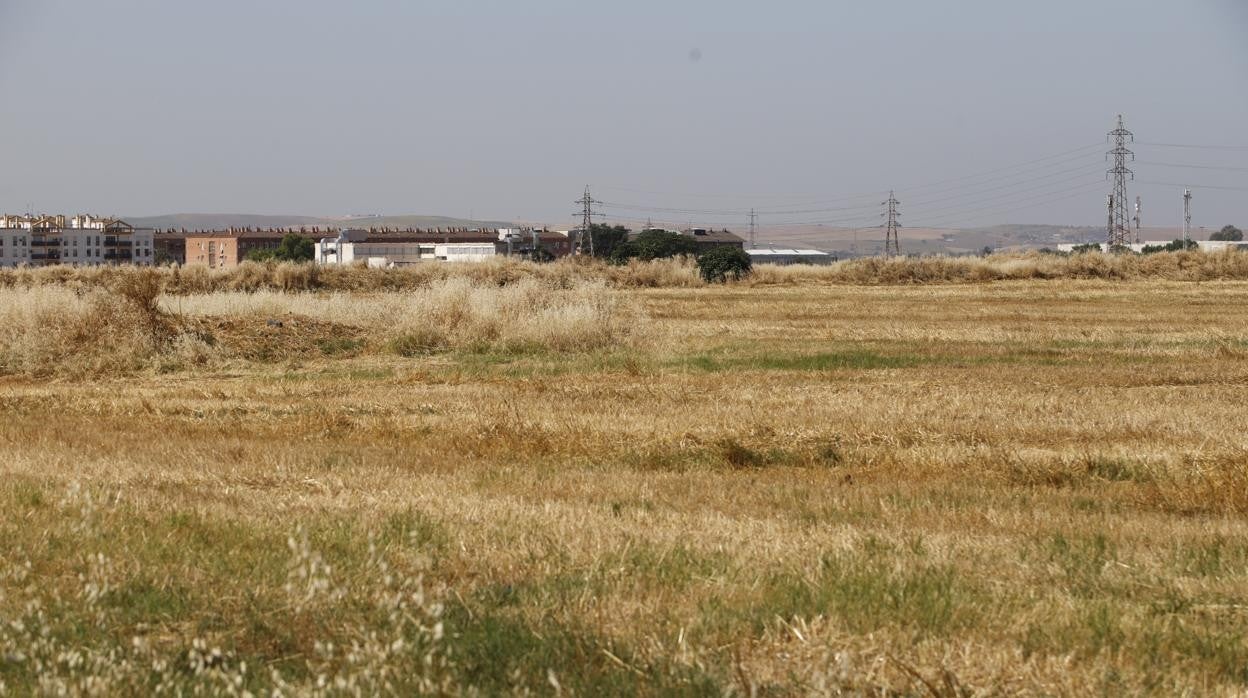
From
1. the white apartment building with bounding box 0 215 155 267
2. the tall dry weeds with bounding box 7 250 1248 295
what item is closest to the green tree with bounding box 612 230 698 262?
the tall dry weeds with bounding box 7 250 1248 295

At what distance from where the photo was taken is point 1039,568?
731 cm

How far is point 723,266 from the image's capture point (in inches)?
2447

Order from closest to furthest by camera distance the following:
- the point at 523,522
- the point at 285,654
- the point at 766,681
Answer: the point at 766,681 < the point at 285,654 < the point at 523,522

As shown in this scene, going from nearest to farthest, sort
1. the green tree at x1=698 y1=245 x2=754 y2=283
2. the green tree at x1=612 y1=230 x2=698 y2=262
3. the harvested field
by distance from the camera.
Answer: the harvested field
the green tree at x1=698 y1=245 x2=754 y2=283
the green tree at x1=612 y1=230 x2=698 y2=262

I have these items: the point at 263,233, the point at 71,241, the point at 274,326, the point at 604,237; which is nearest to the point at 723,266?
the point at 274,326

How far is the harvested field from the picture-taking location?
5445mm

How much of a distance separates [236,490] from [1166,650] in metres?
6.45

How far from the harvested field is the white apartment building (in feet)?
416

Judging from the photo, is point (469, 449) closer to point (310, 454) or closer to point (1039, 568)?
point (310, 454)

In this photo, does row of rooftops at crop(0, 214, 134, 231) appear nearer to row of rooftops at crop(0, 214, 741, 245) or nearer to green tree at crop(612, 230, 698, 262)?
row of rooftops at crop(0, 214, 741, 245)

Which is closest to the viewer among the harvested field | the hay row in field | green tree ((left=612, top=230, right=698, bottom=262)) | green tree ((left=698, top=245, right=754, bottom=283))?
the harvested field

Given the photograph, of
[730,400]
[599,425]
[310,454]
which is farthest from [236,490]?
[730,400]

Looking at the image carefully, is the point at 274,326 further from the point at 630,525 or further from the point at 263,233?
the point at 263,233

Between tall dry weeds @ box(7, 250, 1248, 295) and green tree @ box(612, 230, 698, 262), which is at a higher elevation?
green tree @ box(612, 230, 698, 262)
